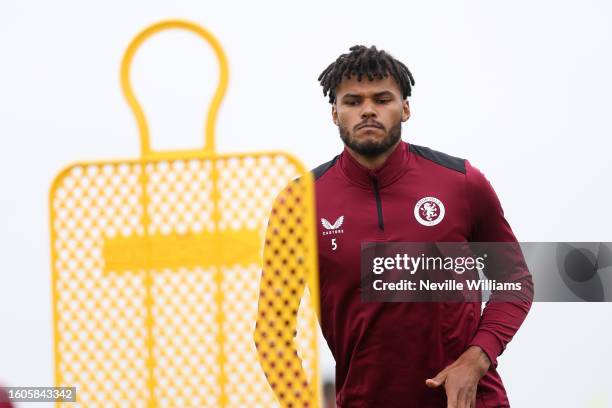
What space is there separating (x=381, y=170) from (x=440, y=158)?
0.29 metres

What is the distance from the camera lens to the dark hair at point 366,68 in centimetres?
344

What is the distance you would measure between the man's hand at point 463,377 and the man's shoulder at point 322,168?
930mm

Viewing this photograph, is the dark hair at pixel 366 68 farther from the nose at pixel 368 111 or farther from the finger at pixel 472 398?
the finger at pixel 472 398

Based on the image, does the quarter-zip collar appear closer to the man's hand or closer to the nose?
the nose

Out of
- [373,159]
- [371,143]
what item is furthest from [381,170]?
[371,143]

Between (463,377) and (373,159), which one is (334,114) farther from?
(463,377)

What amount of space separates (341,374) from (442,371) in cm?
44

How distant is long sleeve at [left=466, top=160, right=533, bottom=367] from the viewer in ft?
11.4

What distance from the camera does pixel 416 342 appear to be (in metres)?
3.35

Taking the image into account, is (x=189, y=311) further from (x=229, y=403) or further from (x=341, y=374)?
(x=341, y=374)

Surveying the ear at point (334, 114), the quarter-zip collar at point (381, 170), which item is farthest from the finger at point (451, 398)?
the ear at point (334, 114)

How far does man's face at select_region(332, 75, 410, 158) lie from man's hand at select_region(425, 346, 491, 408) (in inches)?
33.3

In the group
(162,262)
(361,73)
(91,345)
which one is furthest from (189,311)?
(361,73)

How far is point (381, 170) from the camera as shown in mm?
3527
